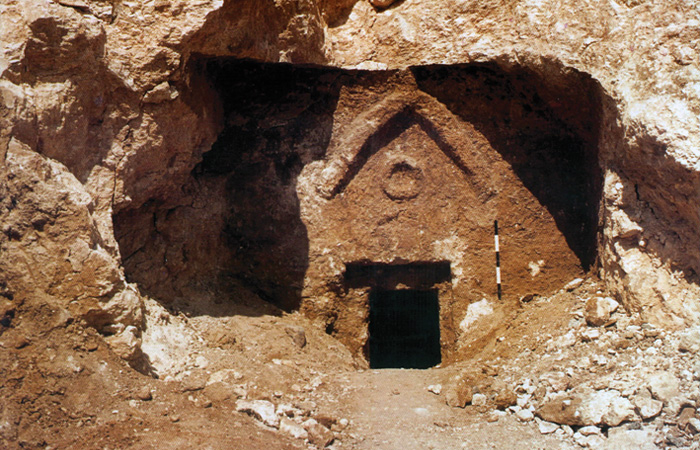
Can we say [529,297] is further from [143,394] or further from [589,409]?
[143,394]

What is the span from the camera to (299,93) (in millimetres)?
4879

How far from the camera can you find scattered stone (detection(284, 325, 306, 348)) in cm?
431

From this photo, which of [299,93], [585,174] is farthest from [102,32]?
[585,174]

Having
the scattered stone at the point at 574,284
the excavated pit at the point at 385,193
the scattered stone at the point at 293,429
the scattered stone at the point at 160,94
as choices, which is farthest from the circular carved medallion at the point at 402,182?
the scattered stone at the point at 293,429

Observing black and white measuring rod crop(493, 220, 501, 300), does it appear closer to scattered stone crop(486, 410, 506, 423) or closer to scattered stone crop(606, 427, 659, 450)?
scattered stone crop(486, 410, 506, 423)

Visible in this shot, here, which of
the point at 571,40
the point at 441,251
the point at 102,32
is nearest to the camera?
the point at 102,32

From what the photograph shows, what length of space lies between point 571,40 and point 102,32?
2.61 metres

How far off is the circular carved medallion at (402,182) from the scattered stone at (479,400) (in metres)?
1.84

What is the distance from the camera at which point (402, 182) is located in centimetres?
502

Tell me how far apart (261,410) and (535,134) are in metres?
2.77

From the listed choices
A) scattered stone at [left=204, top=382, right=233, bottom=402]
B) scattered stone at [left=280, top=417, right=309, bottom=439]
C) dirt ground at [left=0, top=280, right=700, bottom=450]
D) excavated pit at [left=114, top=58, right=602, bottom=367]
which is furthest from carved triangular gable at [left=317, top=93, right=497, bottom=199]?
scattered stone at [left=280, top=417, right=309, bottom=439]

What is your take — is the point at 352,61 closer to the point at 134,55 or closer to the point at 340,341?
the point at 134,55

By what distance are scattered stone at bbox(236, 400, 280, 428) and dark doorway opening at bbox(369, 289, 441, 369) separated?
2.27 m

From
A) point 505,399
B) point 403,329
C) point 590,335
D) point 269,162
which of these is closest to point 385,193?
point 269,162
